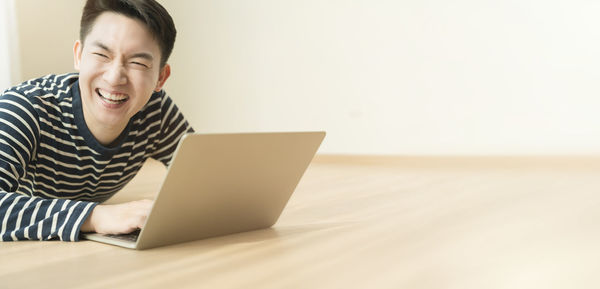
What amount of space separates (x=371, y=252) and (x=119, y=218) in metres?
0.45

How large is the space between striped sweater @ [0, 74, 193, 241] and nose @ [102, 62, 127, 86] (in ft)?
0.52

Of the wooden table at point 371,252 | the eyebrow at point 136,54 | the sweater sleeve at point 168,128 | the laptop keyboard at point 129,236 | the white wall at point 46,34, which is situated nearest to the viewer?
the wooden table at point 371,252

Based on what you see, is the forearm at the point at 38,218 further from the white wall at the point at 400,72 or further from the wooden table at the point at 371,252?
the white wall at the point at 400,72

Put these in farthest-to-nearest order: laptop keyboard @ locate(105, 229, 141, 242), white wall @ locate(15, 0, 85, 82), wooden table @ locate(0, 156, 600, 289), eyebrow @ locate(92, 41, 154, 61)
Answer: white wall @ locate(15, 0, 85, 82) → eyebrow @ locate(92, 41, 154, 61) → laptop keyboard @ locate(105, 229, 141, 242) → wooden table @ locate(0, 156, 600, 289)

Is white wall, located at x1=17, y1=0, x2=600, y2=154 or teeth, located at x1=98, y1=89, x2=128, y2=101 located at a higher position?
white wall, located at x1=17, y1=0, x2=600, y2=154

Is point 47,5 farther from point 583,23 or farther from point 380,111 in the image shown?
point 583,23

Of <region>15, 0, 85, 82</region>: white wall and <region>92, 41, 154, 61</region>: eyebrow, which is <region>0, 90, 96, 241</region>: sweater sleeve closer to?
<region>92, 41, 154, 61</region>: eyebrow

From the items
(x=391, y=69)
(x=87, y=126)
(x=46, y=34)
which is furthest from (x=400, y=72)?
(x=87, y=126)

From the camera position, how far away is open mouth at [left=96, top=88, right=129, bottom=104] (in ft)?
4.33

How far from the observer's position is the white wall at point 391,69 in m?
3.22

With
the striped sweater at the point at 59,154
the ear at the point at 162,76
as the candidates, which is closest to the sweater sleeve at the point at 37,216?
the striped sweater at the point at 59,154

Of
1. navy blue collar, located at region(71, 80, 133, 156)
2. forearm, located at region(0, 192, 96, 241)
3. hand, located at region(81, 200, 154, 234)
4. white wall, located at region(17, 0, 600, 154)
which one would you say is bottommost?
forearm, located at region(0, 192, 96, 241)

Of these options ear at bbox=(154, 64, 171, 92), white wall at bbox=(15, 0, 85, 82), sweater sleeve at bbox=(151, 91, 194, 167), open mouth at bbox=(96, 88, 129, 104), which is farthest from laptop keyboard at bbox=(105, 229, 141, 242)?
A: white wall at bbox=(15, 0, 85, 82)

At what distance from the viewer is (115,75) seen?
50.3 inches
